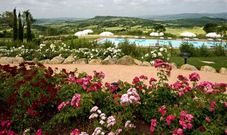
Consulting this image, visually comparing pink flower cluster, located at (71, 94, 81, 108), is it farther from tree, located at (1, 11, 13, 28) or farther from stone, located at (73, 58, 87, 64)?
tree, located at (1, 11, 13, 28)

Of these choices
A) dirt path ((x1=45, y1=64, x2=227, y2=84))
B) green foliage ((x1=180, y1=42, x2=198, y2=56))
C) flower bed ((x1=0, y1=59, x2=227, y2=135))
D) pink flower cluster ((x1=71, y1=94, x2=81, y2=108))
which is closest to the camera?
flower bed ((x1=0, y1=59, x2=227, y2=135))

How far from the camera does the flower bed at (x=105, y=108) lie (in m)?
1.85

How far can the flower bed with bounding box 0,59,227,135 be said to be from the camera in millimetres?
1846

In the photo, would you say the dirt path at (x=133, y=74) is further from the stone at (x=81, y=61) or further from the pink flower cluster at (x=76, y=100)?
the pink flower cluster at (x=76, y=100)

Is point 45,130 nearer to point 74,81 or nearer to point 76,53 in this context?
point 74,81

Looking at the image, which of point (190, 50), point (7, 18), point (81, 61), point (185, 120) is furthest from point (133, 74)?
point (7, 18)

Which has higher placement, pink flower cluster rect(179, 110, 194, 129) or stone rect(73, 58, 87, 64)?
pink flower cluster rect(179, 110, 194, 129)

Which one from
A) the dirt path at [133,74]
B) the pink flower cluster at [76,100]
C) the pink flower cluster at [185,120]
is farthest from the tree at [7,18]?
the pink flower cluster at [185,120]

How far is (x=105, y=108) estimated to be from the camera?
232 centimetres

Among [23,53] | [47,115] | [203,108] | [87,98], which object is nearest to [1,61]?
[23,53]

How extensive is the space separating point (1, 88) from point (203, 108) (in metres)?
3.01

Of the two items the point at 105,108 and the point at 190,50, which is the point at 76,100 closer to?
the point at 105,108

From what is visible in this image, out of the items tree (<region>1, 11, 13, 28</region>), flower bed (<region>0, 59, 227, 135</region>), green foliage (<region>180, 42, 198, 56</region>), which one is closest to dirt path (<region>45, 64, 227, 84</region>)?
flower bed (<region>0, 59, 227, 135</region>)

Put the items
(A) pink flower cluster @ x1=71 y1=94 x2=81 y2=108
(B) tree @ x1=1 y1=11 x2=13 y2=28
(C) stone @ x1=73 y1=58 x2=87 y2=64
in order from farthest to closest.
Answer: (B) tree @ x1=1 y1=11 x2=13 y2=28 → (C) stone @ x1=73 y1=58 x2=87 y2=64 → (A) pink flower cluster @ x1=71 y1=94 x2=81 y2=108
